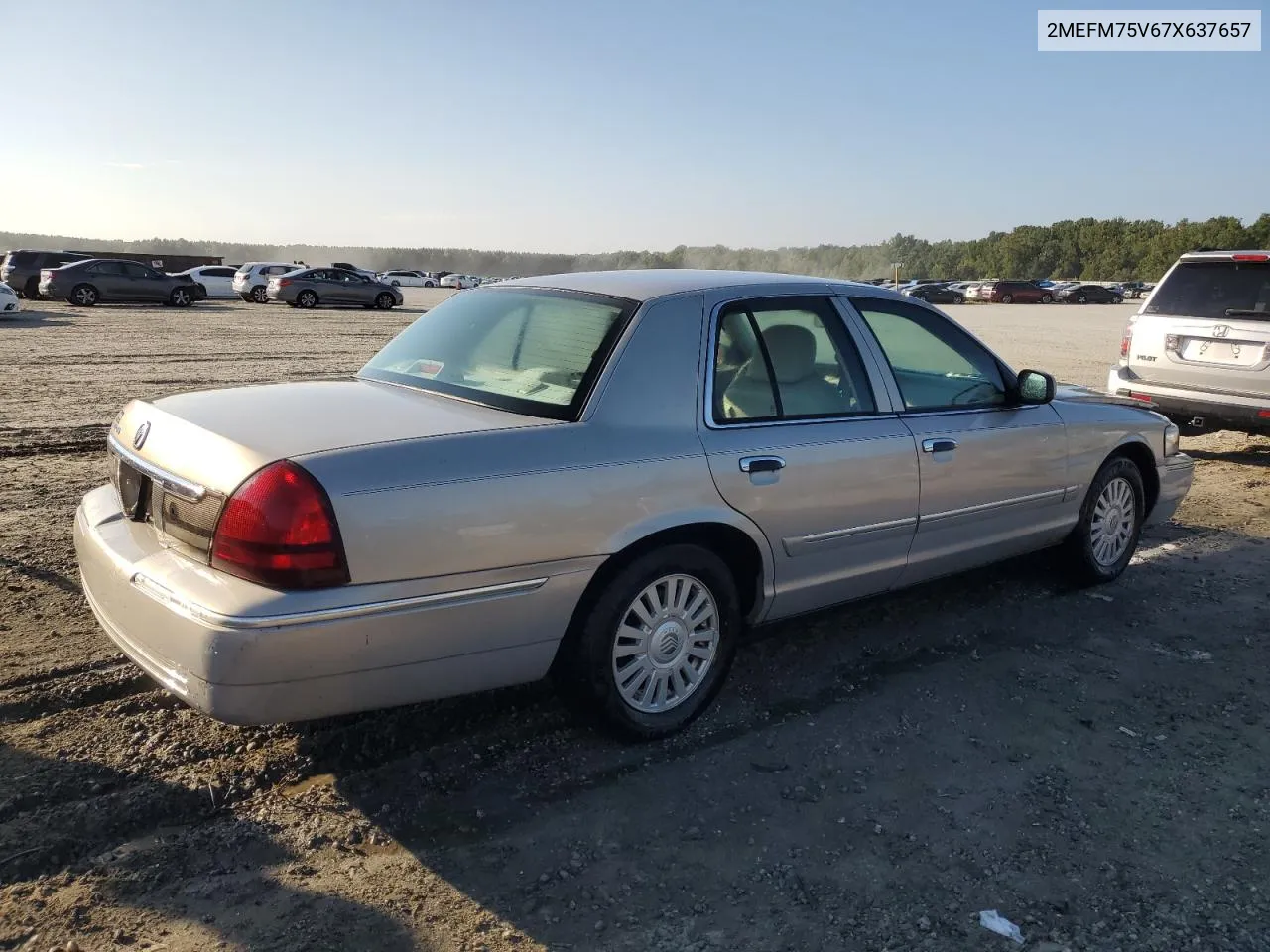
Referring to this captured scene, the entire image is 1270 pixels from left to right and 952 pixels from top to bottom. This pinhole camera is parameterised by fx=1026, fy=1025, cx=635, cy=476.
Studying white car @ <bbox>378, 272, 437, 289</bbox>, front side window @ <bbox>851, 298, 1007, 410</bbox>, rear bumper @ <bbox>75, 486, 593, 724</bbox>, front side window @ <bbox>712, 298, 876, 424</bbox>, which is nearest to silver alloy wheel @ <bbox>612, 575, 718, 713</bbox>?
rear bumper @ <bbox>75, 486, 593, 724</bbox>

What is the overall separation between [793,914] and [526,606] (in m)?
1.18

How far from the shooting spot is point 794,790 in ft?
11.2

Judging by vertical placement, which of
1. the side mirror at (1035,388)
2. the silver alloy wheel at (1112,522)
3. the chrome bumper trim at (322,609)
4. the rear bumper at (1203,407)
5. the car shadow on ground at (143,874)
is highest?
the side mirror at (1035,388)

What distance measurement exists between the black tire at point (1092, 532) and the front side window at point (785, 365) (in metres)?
1.84

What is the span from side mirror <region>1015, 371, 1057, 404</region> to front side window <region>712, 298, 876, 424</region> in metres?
1.02

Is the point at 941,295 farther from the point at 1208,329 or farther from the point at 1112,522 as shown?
the point at 1112,522

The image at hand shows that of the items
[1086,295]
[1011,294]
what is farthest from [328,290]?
[1086,295]

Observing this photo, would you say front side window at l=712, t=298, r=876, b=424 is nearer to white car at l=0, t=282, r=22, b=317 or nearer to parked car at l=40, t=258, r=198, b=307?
white car at l=0, t=282, r=22, b=317

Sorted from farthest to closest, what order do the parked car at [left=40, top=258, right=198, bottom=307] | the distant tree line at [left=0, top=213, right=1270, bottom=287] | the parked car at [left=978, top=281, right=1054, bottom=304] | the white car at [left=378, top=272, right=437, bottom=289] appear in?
the distant tree line at [left=0, top=213, right=1270, bottom=287]
the white car at [left=378, top=272, right=437, bottom=289]
the parked car at [left=978, top=281, right=1054, bottom=304]
the parked car at [left=40, top=258, right=198, bottom=307]

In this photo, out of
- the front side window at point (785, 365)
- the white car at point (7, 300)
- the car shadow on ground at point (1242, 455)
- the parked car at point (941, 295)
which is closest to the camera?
the front side window at point (785, 365)

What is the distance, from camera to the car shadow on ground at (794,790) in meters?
2.84

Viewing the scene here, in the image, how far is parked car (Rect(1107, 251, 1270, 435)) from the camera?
8.32 metres

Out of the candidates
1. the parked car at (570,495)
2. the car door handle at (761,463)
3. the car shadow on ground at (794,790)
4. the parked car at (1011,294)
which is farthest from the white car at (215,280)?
the parked car at (1011,294)

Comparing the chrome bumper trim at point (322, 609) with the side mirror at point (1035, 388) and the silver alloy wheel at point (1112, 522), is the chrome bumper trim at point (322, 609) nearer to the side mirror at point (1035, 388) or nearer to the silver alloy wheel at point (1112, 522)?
the side mirror at point (1035, 388)
